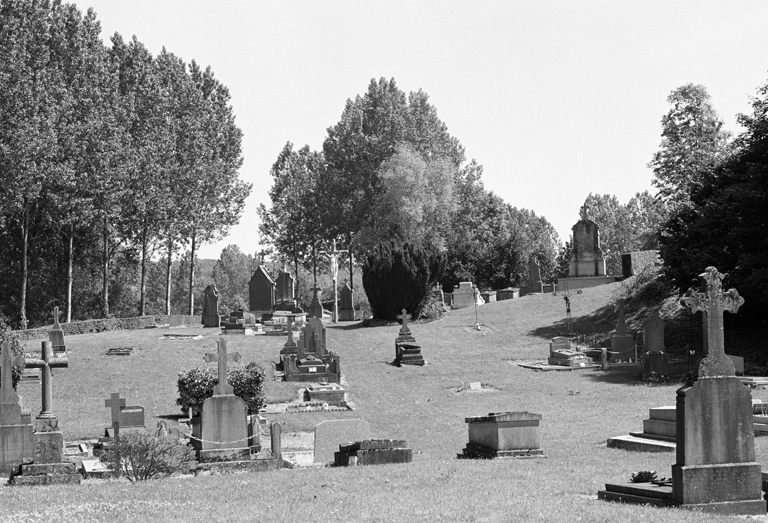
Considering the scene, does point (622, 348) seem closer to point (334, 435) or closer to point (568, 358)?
point (568, 358)

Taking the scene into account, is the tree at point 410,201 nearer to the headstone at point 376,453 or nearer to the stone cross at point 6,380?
the stone cross at point 6,380

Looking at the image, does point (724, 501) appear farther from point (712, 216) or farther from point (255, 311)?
point (255, 311)

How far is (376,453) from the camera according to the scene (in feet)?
49.6

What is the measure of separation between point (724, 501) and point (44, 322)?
56115mm

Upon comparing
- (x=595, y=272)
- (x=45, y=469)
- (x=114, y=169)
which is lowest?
(x=45, y=469)

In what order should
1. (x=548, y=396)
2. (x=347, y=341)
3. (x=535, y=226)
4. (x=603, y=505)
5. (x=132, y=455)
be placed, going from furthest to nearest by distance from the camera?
(x=535, y=226)
(x=347, y=341)
(x=548, y=396)
(x=132, y=455)
(x=603, y=505)

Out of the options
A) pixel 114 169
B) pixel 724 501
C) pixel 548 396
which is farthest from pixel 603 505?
pixel 114 169

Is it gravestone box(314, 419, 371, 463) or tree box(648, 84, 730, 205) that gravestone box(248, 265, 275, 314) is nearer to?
tree box(648, 84, 730, 205)

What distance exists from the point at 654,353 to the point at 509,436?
1572 cm

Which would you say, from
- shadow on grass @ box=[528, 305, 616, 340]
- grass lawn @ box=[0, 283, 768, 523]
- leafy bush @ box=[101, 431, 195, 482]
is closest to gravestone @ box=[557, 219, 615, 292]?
grass lawn @ box=[0, 283, 768, 523]

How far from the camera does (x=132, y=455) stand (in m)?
14.4

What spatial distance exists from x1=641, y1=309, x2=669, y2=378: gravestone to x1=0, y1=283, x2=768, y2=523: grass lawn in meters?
0.77

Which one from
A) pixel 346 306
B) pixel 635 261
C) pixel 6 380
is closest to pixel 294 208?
pixel 346 306

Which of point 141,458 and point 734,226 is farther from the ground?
point 734,226
